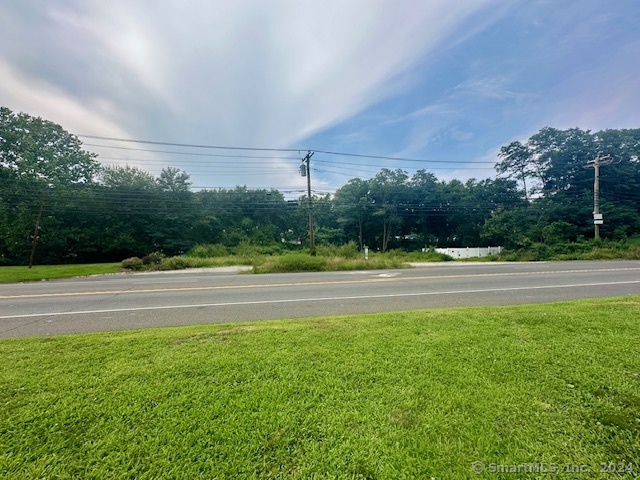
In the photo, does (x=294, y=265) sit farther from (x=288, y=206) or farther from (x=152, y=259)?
(x=288, y=206)

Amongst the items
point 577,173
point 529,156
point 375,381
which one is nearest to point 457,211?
point 529,156

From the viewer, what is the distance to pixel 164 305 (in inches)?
253

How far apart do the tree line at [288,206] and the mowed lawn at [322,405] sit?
26.8 m

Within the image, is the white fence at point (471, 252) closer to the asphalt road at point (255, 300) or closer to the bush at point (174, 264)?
the asphalt road at point (255, 300)

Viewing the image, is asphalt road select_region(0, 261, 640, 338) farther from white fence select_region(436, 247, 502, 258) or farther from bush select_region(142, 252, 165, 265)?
white fence select_region(436, 247, 502, 258)

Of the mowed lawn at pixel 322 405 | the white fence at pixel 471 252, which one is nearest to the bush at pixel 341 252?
the white fence at pixel 471 252

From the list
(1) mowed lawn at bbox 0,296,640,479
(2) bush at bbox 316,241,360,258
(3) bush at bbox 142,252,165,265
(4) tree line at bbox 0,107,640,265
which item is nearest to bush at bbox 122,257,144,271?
(3) bush at bbox 142,252,165,265

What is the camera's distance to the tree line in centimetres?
2727

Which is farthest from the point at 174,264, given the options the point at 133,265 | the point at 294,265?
the point at 294,265

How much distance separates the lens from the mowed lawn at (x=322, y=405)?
61.9 inches

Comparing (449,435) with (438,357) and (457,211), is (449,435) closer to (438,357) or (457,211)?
(438,357)

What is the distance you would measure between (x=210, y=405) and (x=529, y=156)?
48.1 metres

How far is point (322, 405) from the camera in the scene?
2098mm

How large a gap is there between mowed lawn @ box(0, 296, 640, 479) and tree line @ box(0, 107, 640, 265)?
87.8 feet
